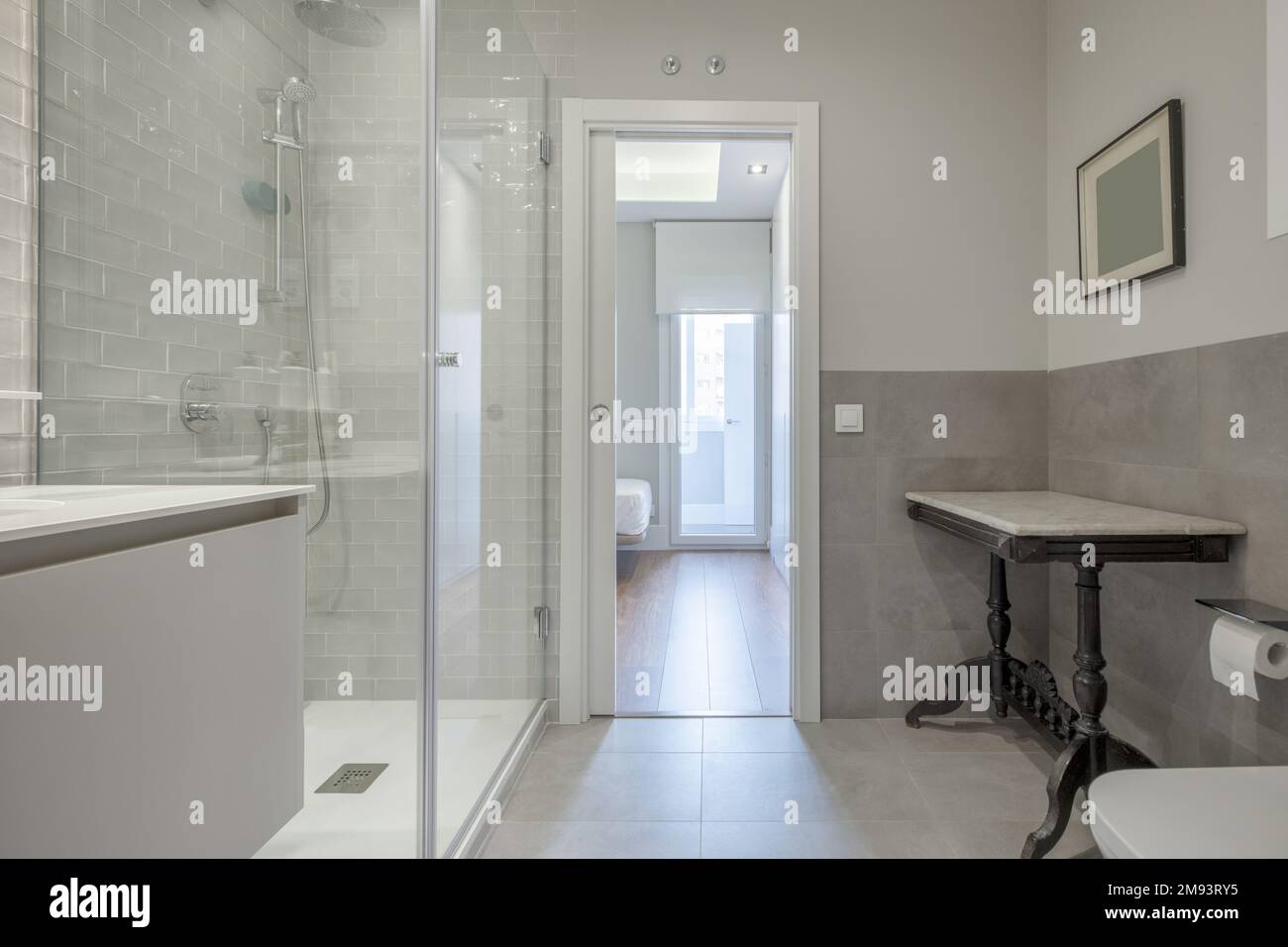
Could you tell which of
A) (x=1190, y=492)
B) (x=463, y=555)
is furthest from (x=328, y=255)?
(x=1190, y=492)

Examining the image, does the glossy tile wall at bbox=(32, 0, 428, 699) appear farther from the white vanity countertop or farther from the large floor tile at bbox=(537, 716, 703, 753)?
the large floor tile at bbox=(537, 716, 703, 753)

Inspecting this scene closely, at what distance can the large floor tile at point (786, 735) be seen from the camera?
2117mm

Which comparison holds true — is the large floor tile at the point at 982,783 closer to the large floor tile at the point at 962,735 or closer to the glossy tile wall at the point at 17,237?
the large floor tile at the point at 962,735

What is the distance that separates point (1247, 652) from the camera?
1307 mm

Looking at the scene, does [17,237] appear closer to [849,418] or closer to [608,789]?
[608,789]

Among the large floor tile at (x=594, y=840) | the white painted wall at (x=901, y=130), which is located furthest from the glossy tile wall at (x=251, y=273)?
the white painted wall at (x=901, y=130)

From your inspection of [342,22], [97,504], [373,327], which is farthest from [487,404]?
[97,504]

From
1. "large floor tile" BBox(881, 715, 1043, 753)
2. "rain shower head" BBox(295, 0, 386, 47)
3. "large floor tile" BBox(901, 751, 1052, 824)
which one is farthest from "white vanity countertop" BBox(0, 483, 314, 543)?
"large floor tile" BBox(881, 715, 1043, 753)

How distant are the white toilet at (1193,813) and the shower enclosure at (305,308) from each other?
1273 millimetres

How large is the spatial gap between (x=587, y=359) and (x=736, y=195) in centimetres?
296

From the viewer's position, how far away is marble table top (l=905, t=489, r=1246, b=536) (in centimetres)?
149

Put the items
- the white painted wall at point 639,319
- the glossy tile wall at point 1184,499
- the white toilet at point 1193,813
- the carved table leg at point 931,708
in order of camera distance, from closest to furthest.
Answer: the white toilet at point 1193,813 < the glossy tile wall at point 1184,499 < the carved table leg at point 931,708 < the white painted wall at point 639,319
